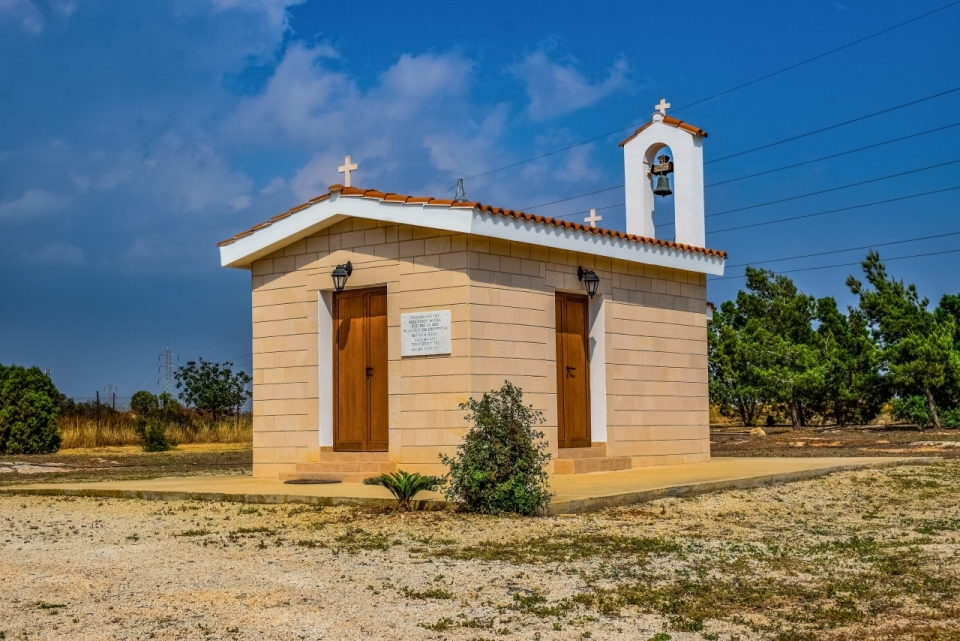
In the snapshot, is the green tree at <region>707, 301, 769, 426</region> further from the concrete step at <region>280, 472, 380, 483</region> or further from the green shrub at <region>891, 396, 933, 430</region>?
the concrete step at <region>280, 472, 380, 483</region>

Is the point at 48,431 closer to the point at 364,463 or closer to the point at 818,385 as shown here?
the point at 364,463

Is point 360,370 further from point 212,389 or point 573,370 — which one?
point 212,389

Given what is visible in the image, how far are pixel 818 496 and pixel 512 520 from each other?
3875mm

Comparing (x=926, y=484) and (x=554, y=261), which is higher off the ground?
(x=554, y=261)

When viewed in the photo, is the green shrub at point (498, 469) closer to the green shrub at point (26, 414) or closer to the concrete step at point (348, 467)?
the concrete step at point (348, 467)

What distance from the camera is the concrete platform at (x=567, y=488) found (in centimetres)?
964

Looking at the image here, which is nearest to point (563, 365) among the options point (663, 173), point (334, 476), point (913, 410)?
point (334, 476)

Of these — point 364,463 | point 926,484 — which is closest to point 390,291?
point 364,463

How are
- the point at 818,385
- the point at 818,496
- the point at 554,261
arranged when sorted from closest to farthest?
1. the point at 818,496
2. the point at 554,261
3. the point at 818,385

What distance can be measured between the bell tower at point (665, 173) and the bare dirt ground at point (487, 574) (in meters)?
6.85

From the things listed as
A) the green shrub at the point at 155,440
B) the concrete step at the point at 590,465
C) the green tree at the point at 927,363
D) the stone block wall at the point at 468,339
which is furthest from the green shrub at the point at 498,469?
the green tree at the point at 927,363

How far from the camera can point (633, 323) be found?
47.6 feet

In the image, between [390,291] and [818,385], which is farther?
[818,385]

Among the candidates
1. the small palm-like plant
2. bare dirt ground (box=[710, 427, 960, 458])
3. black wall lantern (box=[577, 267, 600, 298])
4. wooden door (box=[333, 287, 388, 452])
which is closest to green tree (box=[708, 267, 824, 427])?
bare dirt ground (box=[710, 427, 960, 458])
